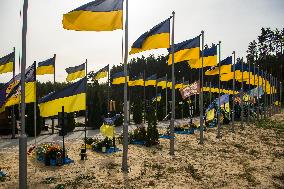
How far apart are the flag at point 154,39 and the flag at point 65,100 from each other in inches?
109

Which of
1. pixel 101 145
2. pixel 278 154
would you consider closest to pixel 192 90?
pixel 278 154

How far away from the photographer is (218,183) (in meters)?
10.4

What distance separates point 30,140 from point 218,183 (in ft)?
44.2

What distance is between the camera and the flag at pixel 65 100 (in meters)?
11.8

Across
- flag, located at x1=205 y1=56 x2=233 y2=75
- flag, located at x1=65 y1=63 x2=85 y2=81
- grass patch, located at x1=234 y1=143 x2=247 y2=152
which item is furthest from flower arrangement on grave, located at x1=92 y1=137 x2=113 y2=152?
flag, located at x1=205 y1=56 x2=233 y2=75

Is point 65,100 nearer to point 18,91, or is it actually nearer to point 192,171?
point 18,91

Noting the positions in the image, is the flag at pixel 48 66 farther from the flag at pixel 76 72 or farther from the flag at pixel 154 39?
the flag at pixel 154 39

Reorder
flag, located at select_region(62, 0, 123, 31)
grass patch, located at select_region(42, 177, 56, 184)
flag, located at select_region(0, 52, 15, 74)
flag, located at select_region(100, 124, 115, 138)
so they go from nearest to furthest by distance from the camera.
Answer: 1. grass patch, located at select_region(42, 177, 56, 184)
2. flag, located at select_region(62, 0, 123, 31)
3. flag, located at select_region(100, 124, 115, 138)
4. flag, located at select_region(0, 52, 15, 74)

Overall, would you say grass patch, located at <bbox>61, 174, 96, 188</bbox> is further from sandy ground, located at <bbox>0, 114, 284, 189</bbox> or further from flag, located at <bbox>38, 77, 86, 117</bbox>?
flag, located at <bbox>38, 77, 86, 117</bbox>

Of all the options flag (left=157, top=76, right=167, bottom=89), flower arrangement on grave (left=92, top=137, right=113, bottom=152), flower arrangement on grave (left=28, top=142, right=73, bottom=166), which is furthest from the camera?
flag (left=157, top=76, right=167, bottom=89)

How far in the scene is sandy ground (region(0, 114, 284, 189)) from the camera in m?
10.3

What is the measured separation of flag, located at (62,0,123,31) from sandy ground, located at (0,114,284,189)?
527 centimetres

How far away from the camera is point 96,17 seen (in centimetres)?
1087

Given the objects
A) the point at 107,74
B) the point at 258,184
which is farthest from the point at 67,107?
the point at 107,74
